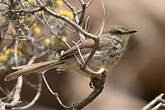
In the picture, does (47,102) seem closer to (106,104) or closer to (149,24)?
(106,104)

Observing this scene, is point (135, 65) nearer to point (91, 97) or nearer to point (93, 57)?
point (93, 57)

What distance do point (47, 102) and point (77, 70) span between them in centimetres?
526

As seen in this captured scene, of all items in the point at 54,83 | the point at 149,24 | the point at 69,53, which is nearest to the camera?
the point at 69,53

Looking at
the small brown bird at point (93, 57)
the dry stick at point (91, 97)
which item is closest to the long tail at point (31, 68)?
the small brown bird at point (93, 57)

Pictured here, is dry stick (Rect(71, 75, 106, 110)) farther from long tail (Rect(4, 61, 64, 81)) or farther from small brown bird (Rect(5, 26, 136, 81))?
long tail (Rect(4, 61, 64, 81))

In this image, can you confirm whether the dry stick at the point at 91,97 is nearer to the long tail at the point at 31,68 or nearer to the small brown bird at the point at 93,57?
the small brown bird at the point at 93,57

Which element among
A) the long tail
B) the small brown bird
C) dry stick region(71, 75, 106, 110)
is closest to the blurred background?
the small brown bird

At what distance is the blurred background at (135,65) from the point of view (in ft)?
32.7

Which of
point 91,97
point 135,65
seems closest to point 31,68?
point 91,97

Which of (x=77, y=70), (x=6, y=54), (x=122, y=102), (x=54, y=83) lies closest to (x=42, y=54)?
(x=6, y=54)

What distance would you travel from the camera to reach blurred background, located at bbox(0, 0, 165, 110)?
32.7ft

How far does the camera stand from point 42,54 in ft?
19.1

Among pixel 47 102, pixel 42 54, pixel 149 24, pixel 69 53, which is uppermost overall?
pixel 69 53

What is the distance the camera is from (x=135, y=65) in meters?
10.4
